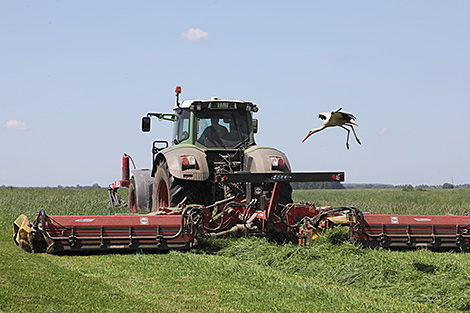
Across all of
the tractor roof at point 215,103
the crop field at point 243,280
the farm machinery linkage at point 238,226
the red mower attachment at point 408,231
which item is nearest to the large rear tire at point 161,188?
the farm machinery linkage at point 238,226

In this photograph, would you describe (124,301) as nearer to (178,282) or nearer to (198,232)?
(178,282)

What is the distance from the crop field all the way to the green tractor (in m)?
1.10

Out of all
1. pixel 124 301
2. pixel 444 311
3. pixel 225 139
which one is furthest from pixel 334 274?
pixel 225 139

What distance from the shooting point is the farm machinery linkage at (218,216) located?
8211 mm

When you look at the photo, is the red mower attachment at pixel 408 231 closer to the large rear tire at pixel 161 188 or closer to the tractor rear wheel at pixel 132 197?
the large rear tire at pixel 161 188

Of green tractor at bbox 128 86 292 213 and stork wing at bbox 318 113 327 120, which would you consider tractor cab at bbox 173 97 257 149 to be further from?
stork wing at bbox 318 113 327 120

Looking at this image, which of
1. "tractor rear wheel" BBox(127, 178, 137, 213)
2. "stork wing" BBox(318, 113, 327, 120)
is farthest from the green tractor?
"tractor rear wheel" BBox(127, 178, 137, 213)

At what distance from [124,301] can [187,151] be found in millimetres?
4386

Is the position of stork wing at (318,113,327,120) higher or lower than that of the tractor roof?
lower

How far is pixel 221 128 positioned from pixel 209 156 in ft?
2.66

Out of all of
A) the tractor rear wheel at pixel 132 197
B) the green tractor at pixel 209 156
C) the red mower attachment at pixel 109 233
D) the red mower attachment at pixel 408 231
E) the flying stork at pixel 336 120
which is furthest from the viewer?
the tractor rear wheel at pixel 132 197

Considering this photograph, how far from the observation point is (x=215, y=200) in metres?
9.60

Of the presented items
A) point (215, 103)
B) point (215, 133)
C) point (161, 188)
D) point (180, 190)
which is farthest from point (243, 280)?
point (215, 103)

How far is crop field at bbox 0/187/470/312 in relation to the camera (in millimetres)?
Result: 5207
